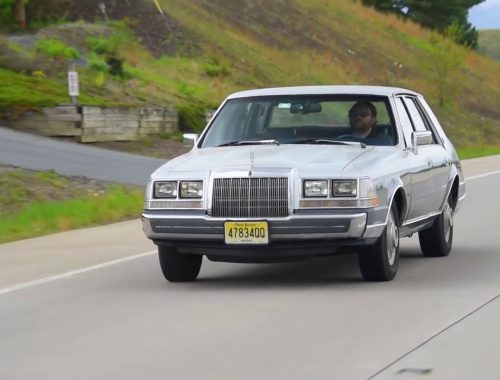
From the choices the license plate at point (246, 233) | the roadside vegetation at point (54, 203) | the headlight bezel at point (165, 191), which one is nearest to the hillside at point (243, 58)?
the roadside vegetation at point (54, 203)

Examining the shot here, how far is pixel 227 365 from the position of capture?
7.71 m

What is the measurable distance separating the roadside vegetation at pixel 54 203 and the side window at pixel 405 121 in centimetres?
537

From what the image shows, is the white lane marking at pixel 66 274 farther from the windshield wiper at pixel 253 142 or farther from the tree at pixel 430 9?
the tree at pixel 430 9

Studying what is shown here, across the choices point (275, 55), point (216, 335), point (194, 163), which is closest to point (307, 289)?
point (194, 163)

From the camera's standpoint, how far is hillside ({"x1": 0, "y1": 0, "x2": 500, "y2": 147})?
3284 cm

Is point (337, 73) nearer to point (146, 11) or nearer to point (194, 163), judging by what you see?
point (146, 11)

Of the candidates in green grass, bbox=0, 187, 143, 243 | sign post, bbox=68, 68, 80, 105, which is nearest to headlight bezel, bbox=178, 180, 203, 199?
green grass, bbox=0, 187, 143, 243

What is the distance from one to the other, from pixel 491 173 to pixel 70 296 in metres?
19.2

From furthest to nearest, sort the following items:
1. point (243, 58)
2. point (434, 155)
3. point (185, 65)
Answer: point (243, 58) < point (185, 65) < point (434, 155)

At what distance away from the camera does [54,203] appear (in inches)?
771

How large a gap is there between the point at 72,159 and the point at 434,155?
505 inches

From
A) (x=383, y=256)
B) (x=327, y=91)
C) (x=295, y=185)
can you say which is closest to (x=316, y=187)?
(x=295, y=185)

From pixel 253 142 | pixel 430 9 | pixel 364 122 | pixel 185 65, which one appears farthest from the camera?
pixel 430 9

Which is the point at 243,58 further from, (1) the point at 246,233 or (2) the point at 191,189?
(1) the point at 246,233
